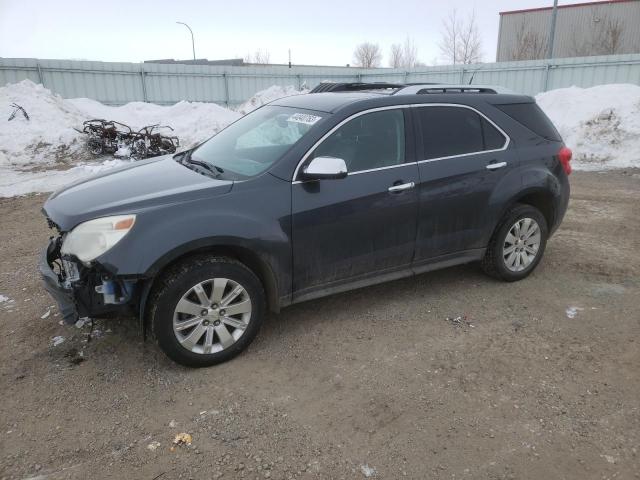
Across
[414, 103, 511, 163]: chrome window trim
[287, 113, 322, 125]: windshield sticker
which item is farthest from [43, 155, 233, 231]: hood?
[414, 103, 511, 163]: chrome window trim

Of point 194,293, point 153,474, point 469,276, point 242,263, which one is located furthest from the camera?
point 469,276

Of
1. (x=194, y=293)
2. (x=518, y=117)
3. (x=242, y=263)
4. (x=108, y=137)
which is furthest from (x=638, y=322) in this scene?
(x=108, y=137)

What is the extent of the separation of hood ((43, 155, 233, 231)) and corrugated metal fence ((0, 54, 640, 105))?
16.0 m

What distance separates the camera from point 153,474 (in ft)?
8.40

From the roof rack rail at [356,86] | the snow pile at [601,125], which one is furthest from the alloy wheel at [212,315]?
the snow pile at [601,125]

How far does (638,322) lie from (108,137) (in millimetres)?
12072

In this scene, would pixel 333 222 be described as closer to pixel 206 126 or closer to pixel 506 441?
pixel 506 441

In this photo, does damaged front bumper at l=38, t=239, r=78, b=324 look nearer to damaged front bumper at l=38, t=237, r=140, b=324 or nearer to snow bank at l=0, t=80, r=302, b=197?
damaged front bumper at l=38, t=237, r=140, b=324

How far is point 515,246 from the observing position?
475 cm

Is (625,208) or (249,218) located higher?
(249,218)

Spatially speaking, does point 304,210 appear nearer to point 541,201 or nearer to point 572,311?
point 572,311

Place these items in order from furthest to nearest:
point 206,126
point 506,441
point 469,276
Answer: point 206,126 < point 469,276 < point 506,441

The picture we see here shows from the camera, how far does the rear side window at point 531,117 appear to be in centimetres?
464

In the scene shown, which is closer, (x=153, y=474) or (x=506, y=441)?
(x=153, y=474)
